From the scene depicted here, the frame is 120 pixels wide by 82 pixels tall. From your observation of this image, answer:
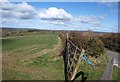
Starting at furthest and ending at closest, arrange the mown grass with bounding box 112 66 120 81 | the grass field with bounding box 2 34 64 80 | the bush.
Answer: the bush
the grass field with bounding box 2 34 64 80
the mown grass with bounding box 112 66 120 81

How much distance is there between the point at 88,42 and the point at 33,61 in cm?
383

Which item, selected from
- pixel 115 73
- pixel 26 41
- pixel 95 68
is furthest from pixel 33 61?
pixel 115 73

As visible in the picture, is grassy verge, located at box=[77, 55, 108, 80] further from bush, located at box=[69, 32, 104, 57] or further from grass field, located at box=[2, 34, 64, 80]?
grass field, located at box=[2, 34, 64, 80]

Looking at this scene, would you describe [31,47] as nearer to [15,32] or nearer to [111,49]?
[15,32]

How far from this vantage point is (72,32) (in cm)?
1459

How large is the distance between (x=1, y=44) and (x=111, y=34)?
27.0 ft

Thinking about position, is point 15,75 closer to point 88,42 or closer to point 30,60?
point 30,60

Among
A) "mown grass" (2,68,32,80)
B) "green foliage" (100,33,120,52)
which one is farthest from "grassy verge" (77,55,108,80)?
"mown grass" (2,68,32,80)

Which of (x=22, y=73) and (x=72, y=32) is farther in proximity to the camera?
(x=72, y=32)

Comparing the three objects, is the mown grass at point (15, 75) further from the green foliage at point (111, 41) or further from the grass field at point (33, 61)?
the green foliage at point (111, 41)

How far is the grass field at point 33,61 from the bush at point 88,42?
58 cm

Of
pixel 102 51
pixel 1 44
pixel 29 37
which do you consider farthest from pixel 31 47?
pixel 102 51

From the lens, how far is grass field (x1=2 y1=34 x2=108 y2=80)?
10.9 meters

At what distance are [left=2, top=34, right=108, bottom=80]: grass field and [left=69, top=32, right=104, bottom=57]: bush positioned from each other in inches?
22.8
